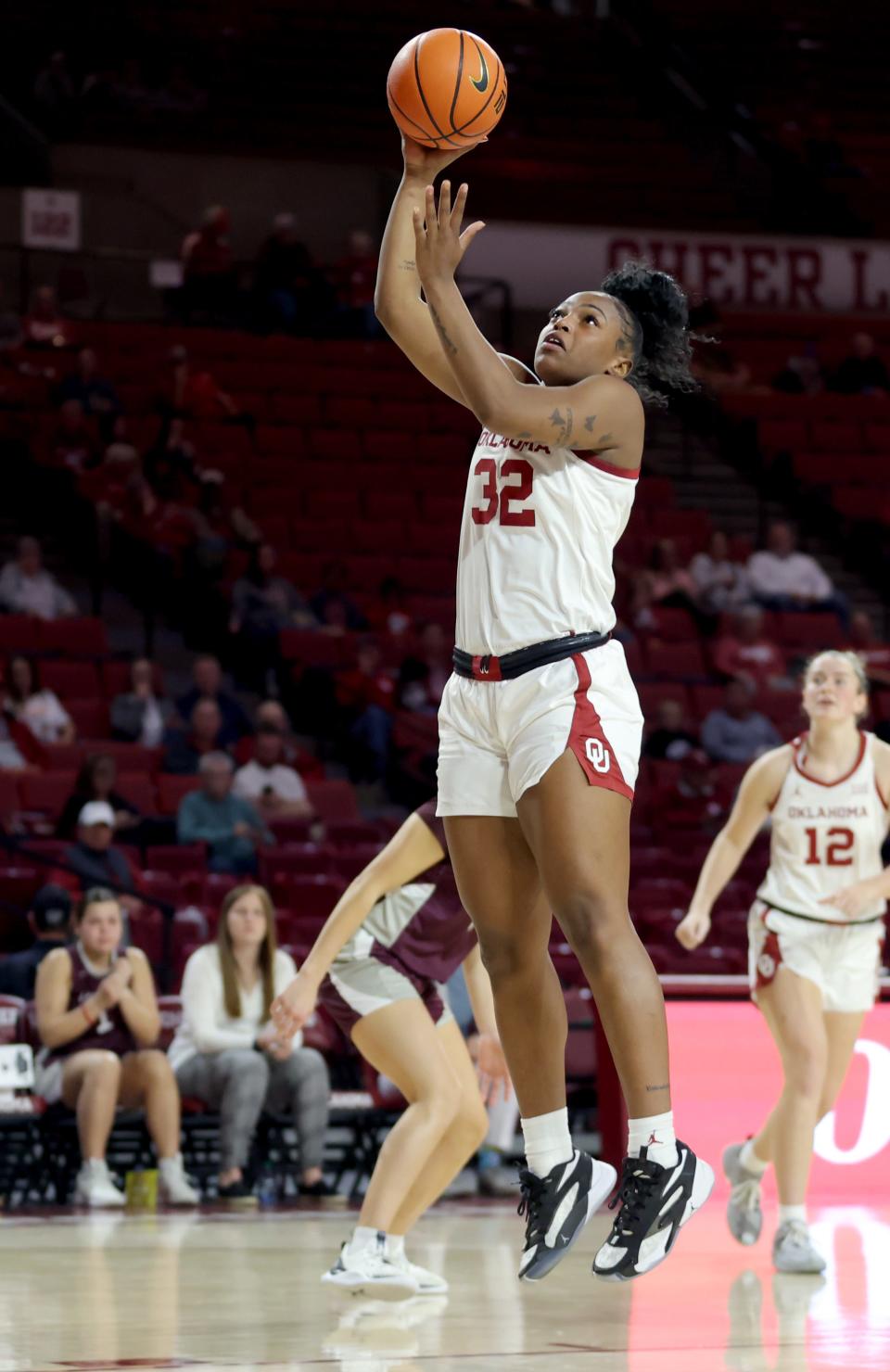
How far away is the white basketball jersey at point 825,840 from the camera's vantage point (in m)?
7.18

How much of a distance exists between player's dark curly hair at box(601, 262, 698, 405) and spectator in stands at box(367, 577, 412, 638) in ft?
31.1

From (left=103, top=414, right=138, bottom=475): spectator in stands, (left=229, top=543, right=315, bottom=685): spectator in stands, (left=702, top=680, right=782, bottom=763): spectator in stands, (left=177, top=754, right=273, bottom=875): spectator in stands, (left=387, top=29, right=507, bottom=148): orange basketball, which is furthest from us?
(left=103, top=414, right=138, bottom=475): spectator in stands

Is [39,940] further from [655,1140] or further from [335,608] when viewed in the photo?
[655,1140]

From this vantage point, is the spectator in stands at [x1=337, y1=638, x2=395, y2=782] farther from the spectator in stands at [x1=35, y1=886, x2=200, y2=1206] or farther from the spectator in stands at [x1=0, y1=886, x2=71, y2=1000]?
the spectator in stands at [x1=35, y1=886, x2=200, y2=1206]

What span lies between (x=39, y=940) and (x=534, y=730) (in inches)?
233

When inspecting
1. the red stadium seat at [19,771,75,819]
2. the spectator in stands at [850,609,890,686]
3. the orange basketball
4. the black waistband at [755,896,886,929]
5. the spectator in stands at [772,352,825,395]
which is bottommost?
the black waistband at [755,896,886,929]

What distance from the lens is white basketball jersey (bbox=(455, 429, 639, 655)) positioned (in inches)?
167

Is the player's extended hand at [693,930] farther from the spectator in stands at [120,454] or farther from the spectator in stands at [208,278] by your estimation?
the spectator in stands at [208,278]

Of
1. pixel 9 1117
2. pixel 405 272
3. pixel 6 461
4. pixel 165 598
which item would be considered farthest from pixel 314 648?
pixel 405 272

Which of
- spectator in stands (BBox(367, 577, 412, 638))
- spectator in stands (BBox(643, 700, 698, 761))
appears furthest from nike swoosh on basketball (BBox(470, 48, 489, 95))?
spectator in stands (BBox(367, 577, 412, 638))

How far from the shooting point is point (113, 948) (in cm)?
901

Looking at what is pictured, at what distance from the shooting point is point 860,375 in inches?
721

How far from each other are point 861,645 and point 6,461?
21.0 ft

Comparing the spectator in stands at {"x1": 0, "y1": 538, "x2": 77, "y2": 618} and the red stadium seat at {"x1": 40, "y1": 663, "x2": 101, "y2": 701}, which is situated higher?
the spectator in stands at {"x1": 0, "y1": 538, "x2": 77, "y2": 618}
